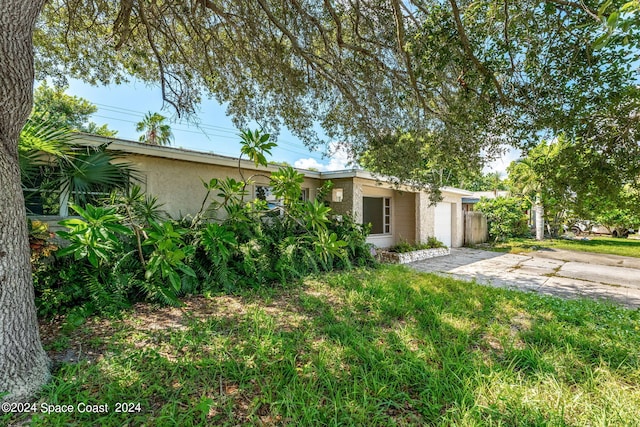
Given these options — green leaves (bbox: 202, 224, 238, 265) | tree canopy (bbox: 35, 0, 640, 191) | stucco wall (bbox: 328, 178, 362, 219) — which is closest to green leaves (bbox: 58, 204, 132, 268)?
green leaves (bbox: 202, 224, 238, 265)

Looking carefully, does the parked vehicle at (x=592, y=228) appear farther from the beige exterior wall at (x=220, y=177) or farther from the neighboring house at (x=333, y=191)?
the beige exterior wall at (x=220, y=177)

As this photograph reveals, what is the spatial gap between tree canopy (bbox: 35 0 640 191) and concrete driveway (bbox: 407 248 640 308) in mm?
2914

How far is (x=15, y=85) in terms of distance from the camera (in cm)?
225

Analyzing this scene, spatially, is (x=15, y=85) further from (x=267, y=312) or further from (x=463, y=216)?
(x=463, y=216)

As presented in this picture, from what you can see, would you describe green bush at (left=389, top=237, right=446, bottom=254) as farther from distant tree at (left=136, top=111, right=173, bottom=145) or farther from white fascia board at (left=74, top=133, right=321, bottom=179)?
distant tree at (left=136, top=111, right=173, bottom=145)

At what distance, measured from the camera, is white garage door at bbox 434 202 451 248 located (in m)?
13.2

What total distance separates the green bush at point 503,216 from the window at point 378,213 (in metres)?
7.28

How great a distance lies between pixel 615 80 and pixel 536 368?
155 inches

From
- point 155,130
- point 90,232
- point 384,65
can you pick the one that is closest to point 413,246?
point 384,65

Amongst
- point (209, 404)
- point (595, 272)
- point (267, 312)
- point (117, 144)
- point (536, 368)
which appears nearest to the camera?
point (209, 404)

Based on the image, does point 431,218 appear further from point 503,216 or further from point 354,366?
point 354,366

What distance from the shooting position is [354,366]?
285 cm

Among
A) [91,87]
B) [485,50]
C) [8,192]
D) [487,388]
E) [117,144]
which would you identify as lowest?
[487,388]

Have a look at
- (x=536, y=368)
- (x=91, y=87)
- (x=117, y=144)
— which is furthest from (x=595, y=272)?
(x=91, y=87)
